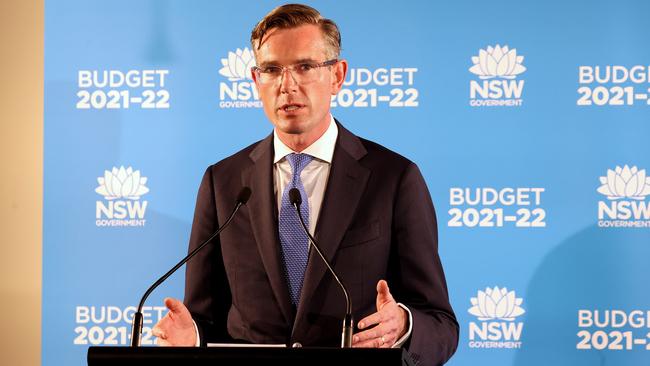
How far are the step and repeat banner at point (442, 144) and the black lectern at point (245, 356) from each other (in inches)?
80.2

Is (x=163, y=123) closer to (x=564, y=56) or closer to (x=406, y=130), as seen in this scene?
(x=406, y=130)

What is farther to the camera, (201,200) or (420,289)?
(201,200)

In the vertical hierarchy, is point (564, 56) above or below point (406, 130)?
above

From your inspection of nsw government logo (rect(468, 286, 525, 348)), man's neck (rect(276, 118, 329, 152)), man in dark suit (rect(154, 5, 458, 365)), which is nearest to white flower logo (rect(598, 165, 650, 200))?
nsw government logo (rect(468, 286, 525, 348))

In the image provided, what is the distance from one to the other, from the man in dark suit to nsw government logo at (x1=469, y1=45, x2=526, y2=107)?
41.8 inches

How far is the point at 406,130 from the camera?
3.91 m

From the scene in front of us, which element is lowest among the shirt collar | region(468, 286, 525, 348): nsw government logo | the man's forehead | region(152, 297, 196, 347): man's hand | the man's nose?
region(468, 286, 525, 348): nsw government logo

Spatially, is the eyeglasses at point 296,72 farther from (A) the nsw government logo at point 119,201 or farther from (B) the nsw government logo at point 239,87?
(A) the nsw government logo at point 119,201

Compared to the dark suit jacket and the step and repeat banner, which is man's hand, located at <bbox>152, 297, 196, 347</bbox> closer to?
the dark suit jacket

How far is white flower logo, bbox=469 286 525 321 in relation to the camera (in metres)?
3.79

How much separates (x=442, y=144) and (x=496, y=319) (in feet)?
2.60

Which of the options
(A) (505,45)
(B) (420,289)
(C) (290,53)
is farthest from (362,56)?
(B) (420,289)

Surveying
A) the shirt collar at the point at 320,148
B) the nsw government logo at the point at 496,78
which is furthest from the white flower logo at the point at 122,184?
the nsw government logo at the point at 496,78

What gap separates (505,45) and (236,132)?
1259mm
